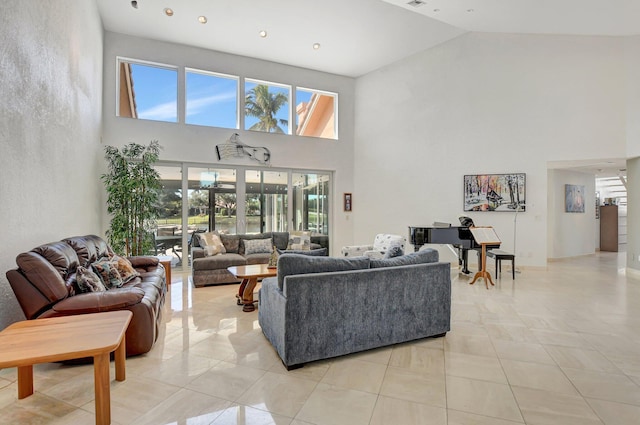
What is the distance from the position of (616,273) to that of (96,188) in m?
10.5

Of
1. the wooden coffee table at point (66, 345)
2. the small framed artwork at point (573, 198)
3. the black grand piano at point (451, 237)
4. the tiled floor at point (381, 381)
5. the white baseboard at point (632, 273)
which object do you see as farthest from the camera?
the small framed artwork at point (573, 198)

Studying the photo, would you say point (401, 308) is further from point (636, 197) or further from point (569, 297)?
point (636, 197)

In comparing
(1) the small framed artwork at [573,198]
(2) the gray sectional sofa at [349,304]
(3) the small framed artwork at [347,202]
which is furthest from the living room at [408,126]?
(2) the gray sectional sofa at [349,304]

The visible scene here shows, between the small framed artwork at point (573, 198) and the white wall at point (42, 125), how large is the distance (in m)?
10.8

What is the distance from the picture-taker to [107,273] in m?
3.51

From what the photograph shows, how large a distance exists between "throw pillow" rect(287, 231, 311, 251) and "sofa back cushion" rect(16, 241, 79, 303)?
408cm

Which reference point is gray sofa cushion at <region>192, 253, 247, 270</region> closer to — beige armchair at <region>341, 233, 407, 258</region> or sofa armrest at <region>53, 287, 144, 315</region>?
beige armchair at <region>341, 233, 407, 258</region>

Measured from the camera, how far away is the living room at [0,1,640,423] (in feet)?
13.9

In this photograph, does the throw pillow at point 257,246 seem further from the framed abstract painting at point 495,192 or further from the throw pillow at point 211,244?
the framed abstract painting at point 495,192

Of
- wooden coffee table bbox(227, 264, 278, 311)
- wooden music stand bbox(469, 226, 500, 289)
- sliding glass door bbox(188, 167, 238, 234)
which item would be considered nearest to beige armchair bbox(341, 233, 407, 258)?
wooden music stand bbox(469, 226, 500, 289)

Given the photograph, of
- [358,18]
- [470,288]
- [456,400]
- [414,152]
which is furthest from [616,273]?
[358,18]

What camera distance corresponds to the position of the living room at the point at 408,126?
424 centimetres

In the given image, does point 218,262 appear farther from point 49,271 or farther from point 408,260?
point 408,260

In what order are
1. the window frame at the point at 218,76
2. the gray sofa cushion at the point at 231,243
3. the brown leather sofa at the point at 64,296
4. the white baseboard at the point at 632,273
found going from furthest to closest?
1. the window frame at the point at 218,76
2. the gray sofa cushion at the point at 231,243
3. the white baseboard at the point at 632,273
4. the brown leather sofa at the point at 64,296
